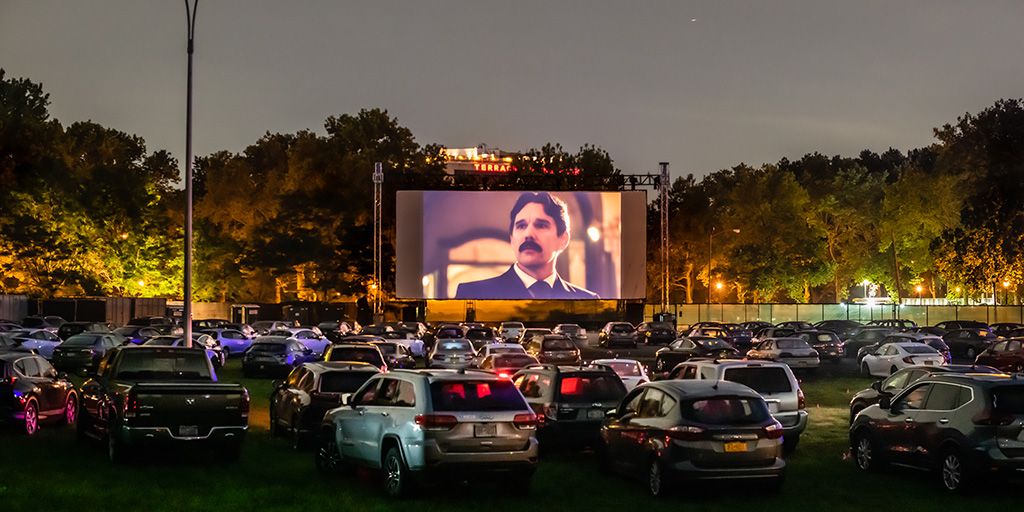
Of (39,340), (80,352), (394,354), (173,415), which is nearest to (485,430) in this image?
(173,415)

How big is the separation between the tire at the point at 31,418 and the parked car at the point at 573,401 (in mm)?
9037

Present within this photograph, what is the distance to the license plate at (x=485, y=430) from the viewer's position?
47.0ft

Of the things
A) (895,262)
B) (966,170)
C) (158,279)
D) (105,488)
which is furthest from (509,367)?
(895,262)

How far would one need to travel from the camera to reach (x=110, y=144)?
121625 mm

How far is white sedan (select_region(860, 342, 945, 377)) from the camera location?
3659 cm

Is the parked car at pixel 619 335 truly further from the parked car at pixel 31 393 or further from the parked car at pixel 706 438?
the parked car at pixel 706 438

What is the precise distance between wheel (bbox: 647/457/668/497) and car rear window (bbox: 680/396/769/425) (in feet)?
2.50

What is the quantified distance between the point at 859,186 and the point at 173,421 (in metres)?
119

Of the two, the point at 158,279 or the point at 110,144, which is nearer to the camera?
the point at 158,279

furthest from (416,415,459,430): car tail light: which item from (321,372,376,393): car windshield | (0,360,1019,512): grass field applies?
(321,372,376,393): car windshield

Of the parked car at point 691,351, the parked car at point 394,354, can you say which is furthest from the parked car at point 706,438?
the parked car at point 691,351

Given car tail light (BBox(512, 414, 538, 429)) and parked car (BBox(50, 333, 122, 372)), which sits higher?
car tail light (BBox(512, 414, 538, 429))

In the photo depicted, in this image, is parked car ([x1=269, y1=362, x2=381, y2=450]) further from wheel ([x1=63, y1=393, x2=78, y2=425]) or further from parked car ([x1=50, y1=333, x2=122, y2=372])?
parked car ([x1=50, y1=333, x2=122, y2=372])

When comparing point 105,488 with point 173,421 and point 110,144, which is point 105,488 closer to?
point 173,421
